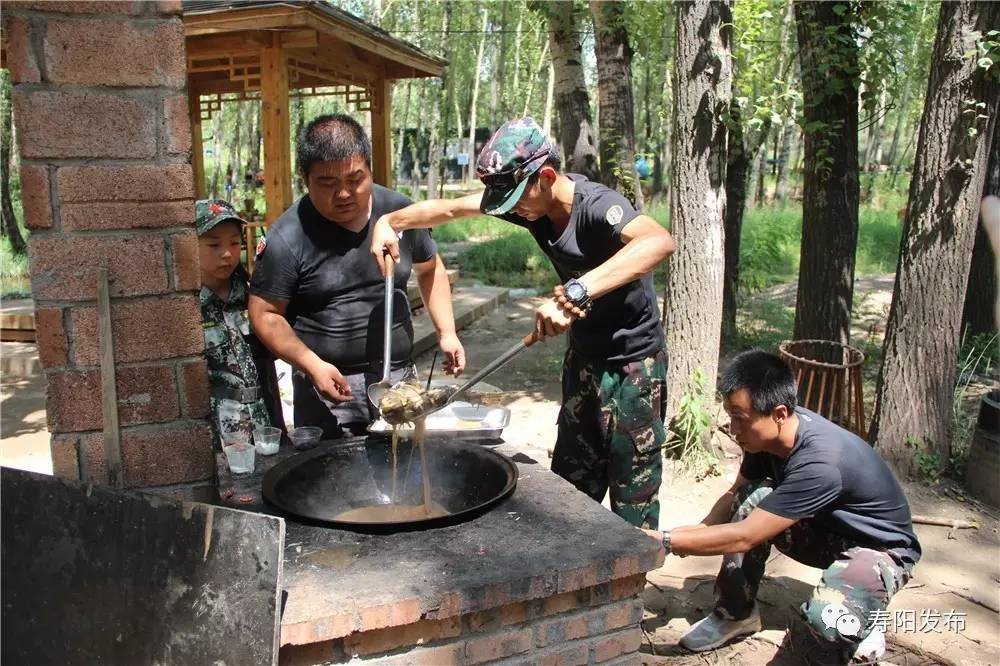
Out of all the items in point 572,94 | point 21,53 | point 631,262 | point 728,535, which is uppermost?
point 572,94

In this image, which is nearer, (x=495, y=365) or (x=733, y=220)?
(x=495, y=365)

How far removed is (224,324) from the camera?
3.00m

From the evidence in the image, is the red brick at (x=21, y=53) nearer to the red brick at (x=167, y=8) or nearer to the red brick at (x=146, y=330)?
the red brick at (x=167, y=8)

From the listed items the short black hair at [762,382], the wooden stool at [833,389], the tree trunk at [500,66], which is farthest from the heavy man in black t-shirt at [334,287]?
the tree trunk at [500,66]

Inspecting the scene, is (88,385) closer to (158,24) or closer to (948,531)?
(158,24)

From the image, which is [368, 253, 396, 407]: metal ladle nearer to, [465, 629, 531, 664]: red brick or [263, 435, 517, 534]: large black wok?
[263, 435, 517, 534]: large black wok

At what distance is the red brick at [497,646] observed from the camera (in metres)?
1.92

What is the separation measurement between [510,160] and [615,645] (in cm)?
148

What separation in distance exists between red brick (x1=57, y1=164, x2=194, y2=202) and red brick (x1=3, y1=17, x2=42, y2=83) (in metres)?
0.19

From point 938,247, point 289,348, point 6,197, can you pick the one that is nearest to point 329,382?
point 289,348

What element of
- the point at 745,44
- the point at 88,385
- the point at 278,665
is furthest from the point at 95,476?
the point at 745,44

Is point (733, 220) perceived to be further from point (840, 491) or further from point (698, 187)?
point (840, 491)

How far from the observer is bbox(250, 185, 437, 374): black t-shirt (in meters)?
2.79

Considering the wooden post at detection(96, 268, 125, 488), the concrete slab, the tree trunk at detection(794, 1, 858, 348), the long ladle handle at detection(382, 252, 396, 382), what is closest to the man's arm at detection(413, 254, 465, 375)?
the long ladle handle at detection(382, 252, 396, 382)
